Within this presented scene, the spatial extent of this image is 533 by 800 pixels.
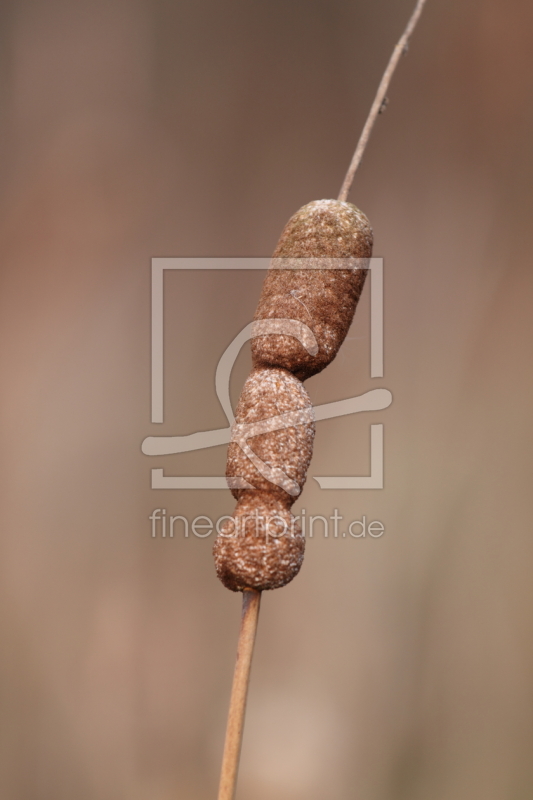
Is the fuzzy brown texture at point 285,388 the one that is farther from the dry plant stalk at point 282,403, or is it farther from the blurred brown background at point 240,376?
the blurred brown background at point 240,376

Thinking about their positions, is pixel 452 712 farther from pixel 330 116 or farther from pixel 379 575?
pixel 330 116

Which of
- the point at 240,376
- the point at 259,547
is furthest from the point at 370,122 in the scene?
the point at 240,376

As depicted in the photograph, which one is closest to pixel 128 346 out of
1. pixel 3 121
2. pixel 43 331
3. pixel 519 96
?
pixel 43 331

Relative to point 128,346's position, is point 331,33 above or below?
above
